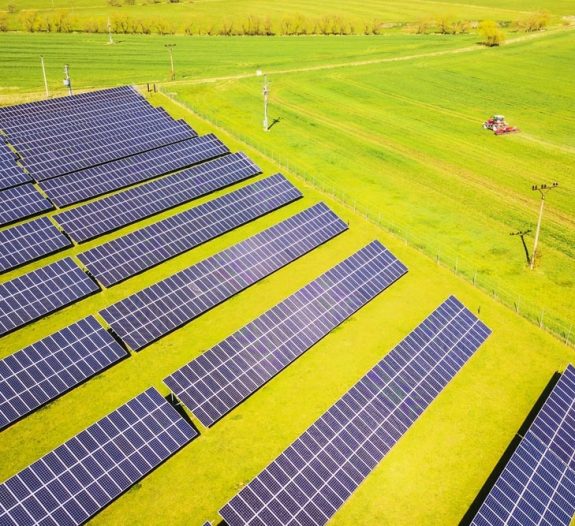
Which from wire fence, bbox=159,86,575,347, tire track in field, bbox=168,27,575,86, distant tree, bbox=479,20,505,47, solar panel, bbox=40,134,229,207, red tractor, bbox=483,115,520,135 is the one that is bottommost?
wire fence, bbox=159,86,575,347

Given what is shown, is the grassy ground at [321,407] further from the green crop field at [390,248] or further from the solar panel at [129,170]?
the solar panel at [129,170]

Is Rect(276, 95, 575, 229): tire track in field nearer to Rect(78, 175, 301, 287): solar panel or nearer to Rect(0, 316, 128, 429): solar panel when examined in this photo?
Rect(78, 175, 301, 287): solar panel

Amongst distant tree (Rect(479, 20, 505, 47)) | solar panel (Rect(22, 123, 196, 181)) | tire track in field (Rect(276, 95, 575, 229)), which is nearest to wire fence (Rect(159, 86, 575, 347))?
solar panel (Rect(22, 123, 196, 181))

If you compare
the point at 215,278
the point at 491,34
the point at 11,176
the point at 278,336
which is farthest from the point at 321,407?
the point at 491,34

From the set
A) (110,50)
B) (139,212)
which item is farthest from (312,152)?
(110,50)

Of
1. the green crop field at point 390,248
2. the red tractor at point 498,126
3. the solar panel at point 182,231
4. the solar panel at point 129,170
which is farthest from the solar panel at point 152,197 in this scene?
the red tractor at point 498,126
